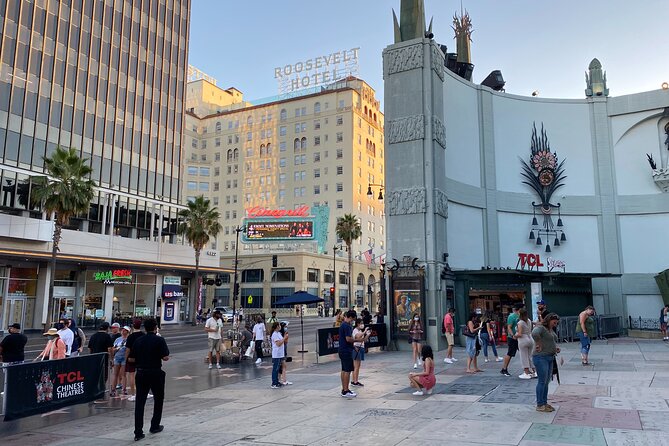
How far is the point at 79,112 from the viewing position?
49.6m

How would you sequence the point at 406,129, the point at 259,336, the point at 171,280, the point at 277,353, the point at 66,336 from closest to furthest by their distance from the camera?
the point at 66,336 < the point at 277,353 < the point at 259,336 < the point at 406,129 < the point at 171,280

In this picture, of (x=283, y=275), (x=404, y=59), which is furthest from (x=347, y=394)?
(x=283, y=275)

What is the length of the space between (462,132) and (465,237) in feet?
19.3

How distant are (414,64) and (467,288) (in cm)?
1125

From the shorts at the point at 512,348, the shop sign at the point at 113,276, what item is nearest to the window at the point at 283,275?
the shop sign at the point at 113,276

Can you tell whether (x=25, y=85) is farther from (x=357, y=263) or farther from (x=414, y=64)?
(x=357, y=263)

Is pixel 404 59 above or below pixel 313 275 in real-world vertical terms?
above

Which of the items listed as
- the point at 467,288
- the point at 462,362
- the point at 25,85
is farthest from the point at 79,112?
the point at 462,362

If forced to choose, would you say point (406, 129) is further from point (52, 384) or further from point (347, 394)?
point (52, 384)

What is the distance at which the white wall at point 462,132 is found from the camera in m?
28.6

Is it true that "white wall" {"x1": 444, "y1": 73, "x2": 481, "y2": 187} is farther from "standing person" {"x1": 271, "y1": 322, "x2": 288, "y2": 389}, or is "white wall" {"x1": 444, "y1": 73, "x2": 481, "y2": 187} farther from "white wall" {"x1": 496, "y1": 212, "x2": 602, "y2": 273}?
"standing person" {"x1": 271, "y1": 322, "x2": 288, "y2": 389}

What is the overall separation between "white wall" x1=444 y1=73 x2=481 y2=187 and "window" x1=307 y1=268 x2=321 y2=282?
162 ft

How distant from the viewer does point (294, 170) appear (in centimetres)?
9400

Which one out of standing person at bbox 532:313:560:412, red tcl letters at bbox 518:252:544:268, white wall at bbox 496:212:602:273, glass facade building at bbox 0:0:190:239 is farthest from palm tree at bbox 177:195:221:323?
standing person at bbox 532:313:560:412
